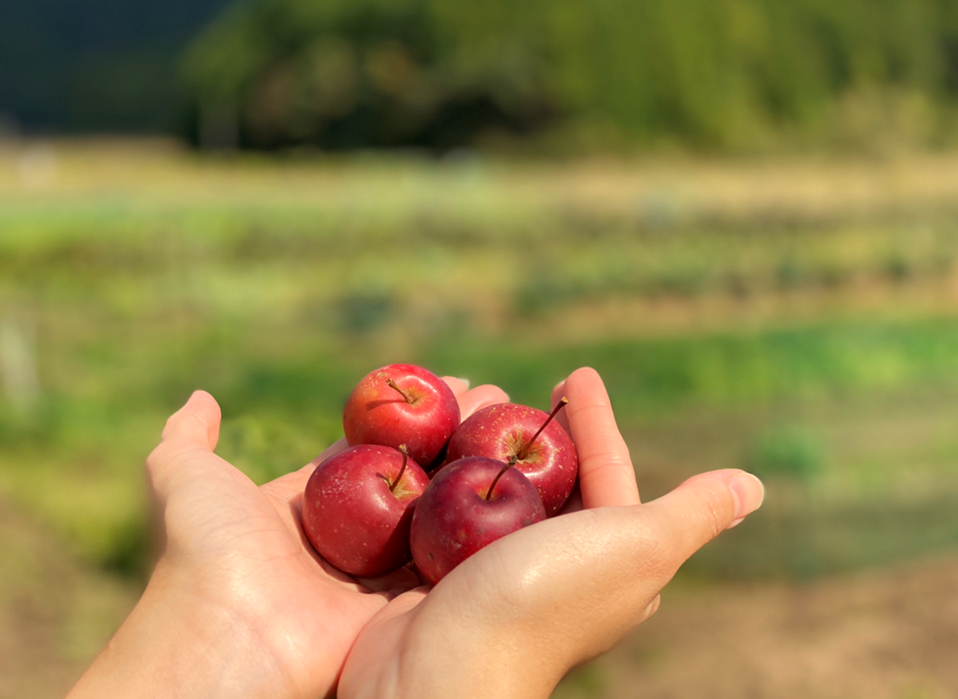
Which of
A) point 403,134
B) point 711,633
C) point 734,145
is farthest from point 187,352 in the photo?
point 734,145

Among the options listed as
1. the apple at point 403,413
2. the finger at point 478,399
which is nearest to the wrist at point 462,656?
the apple at point 403,413

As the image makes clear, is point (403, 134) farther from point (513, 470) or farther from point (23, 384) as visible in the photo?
point (513, 470)

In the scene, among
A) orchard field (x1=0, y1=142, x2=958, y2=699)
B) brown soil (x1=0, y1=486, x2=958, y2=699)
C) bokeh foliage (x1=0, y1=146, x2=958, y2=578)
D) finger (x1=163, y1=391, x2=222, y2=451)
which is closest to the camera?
finger (x1=163, y1=391, x2=222, y2=451)

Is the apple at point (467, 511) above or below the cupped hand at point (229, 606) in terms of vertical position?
above

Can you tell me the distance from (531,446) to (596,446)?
0.24 m

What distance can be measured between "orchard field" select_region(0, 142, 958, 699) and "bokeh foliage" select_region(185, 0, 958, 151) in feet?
17.4

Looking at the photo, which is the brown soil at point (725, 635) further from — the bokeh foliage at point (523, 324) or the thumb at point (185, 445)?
the thumb at point (185, 445)

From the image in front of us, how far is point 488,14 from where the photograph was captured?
1201 inches

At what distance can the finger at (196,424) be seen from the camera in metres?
3.22

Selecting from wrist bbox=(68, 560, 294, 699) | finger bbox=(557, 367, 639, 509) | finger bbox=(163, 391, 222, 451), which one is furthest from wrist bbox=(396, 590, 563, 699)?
finger bbox=(163, 391, 222, 451)

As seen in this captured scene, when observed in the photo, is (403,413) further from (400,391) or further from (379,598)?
(379,598)

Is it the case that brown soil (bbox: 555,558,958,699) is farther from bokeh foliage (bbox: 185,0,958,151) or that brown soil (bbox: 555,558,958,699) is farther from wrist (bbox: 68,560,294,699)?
bokeh foliage (bbox: 185,0,958,151)

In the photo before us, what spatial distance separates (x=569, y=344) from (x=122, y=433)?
5955mm

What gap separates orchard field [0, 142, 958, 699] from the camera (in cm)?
642
